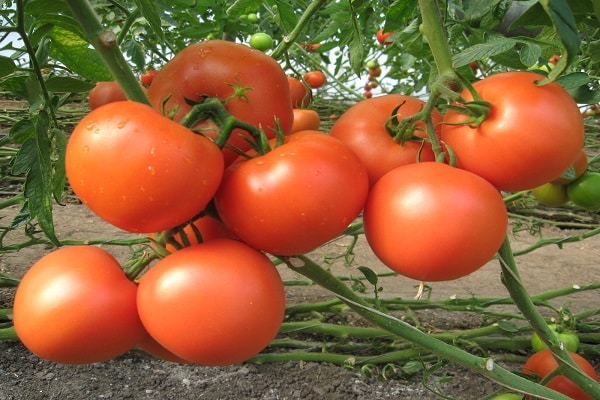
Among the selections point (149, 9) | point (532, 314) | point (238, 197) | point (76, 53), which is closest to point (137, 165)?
point (238, 197)

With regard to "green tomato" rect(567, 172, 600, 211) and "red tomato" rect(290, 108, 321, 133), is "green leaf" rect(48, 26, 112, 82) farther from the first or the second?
"green tomato" rect(567, 172, 600, 211)

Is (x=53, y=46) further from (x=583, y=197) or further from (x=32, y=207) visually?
(x=583, y=197)

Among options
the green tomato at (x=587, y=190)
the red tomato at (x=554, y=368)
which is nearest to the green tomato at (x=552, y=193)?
the green tomato at (x=587, y=190)

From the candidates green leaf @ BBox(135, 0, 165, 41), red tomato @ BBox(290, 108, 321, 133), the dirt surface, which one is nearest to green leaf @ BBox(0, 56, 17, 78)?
green leaf @ BBox(135, 0, 165, 41)

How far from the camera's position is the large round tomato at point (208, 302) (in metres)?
0.40

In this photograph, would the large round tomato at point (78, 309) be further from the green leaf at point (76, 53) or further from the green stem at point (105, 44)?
the green leaf at point (76, 53)

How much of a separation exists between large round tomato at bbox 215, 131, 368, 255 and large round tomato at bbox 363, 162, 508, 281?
0.10 ft

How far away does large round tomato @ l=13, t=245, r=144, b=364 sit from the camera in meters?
0.42

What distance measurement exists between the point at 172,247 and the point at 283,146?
Answer: 5.1 inches

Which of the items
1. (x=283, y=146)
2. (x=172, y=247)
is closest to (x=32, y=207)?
(x=172, y=247)

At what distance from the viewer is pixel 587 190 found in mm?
969

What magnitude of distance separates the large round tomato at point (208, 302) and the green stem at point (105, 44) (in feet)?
0.39

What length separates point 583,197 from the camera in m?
0.98

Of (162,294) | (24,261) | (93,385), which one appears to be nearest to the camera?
(162,294)
